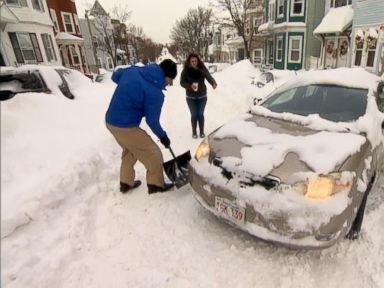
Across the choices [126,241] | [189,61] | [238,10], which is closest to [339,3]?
[238,10]

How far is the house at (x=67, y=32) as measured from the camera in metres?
23.8

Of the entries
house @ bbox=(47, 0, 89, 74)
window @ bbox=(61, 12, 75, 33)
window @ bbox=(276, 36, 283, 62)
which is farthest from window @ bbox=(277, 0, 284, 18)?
window @ bbox=(61, 12, 75, 33)

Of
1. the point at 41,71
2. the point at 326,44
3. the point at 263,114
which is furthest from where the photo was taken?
the point at 326,44

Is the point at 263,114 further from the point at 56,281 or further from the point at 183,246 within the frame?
the point at 56,281

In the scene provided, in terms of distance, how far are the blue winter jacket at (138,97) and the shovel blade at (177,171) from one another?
523 millimetres

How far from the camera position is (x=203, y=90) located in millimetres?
5336

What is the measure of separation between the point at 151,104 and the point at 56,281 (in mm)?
1831

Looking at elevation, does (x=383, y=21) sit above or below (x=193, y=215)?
above

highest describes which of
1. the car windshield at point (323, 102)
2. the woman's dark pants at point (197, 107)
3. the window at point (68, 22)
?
the window at point (68, 22)

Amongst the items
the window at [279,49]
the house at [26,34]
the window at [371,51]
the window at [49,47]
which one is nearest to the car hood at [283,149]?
the window at [371,51]

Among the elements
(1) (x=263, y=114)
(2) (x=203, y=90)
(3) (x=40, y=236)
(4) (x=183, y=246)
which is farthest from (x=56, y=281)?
(2) (x=203, y=90)

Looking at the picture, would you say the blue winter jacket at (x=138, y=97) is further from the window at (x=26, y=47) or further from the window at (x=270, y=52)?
the window at (x=270, y=52)

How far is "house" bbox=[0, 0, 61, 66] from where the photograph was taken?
14.3 metres

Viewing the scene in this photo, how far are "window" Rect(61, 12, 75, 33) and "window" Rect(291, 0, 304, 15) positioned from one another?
1959cm
